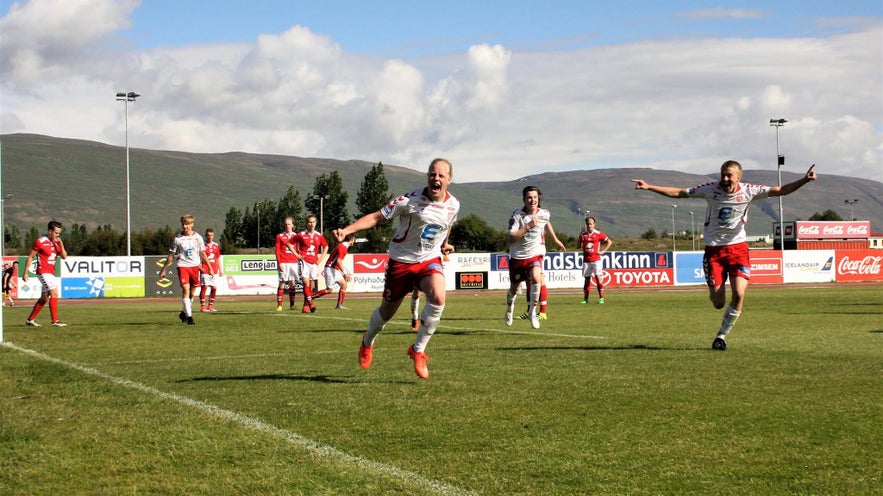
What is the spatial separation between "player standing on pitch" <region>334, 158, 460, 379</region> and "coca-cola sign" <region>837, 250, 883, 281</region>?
4987 cm

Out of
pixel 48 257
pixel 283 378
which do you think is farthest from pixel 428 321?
pixel 48 257

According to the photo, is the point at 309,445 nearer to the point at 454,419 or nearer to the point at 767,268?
the point at 454,419

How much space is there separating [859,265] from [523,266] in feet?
146

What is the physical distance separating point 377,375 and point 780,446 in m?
4.66

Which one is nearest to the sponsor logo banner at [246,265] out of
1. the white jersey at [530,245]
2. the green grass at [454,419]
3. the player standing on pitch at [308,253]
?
the player standing on pitch at [308,253]

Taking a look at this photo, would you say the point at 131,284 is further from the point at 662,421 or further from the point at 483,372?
the point at 662,421

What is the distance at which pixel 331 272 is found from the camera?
27.1 metres

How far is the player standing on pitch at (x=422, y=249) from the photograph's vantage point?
962 cm

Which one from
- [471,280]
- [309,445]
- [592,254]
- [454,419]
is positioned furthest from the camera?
[471,280]

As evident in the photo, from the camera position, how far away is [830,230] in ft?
276

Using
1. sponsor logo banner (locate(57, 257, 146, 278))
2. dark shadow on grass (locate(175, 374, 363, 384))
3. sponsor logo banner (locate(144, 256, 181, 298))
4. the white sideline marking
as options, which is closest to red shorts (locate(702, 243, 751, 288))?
dark shadow on grass (locate(175, 374, 363, 384))

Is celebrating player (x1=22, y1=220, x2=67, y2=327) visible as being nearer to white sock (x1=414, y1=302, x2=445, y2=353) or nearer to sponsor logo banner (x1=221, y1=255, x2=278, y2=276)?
white sock (x1=414, y1=302, x2=445, y2=353)

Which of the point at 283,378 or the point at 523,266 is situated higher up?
the point at 523,266

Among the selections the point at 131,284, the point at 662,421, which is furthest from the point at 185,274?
the point at 131,284
